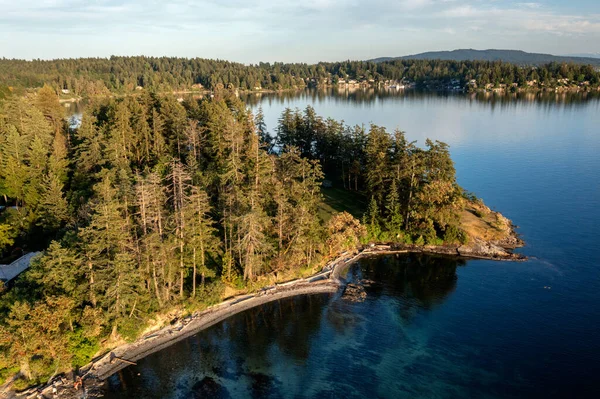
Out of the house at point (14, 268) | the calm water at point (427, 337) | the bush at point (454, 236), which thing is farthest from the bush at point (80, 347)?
the bush at point (454, 236)

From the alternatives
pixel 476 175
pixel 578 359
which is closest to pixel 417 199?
pixel 578 359

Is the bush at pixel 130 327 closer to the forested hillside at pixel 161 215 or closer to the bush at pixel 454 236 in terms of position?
the forested hillside at pixel 161 215

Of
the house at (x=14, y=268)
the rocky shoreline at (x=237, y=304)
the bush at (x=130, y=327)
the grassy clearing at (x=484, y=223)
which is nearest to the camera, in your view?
the rocky shoreline at (x=237, y=304)

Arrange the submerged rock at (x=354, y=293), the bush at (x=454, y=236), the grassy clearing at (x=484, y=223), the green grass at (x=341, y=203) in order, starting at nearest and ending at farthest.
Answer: the submerged rock at (x=354, y=293) < the bush at (x=454, y=236) < the grassy clearing at (x=484, y=223) < the green grass at (x=341, y=203)

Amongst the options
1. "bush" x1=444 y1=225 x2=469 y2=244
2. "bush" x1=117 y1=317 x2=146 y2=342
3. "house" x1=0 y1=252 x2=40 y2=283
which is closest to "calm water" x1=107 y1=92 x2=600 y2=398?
"bush" x1=117 y1=317 x2=146 y2=342

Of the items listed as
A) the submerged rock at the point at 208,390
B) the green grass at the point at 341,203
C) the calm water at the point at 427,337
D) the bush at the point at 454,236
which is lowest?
the submerged rock at the point at 208,390

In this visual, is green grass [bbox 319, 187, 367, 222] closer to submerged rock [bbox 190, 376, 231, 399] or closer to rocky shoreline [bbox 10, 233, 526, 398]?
rocky shoreline [bbox 10, 233, 526, 398]

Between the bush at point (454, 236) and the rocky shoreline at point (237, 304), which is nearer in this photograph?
the rocky shoreline at point (237, 304)

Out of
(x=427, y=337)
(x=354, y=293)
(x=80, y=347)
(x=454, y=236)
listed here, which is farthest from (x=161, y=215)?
(x=454, y=236)

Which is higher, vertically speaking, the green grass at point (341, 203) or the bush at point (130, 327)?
the green grass at point (341, 203)
